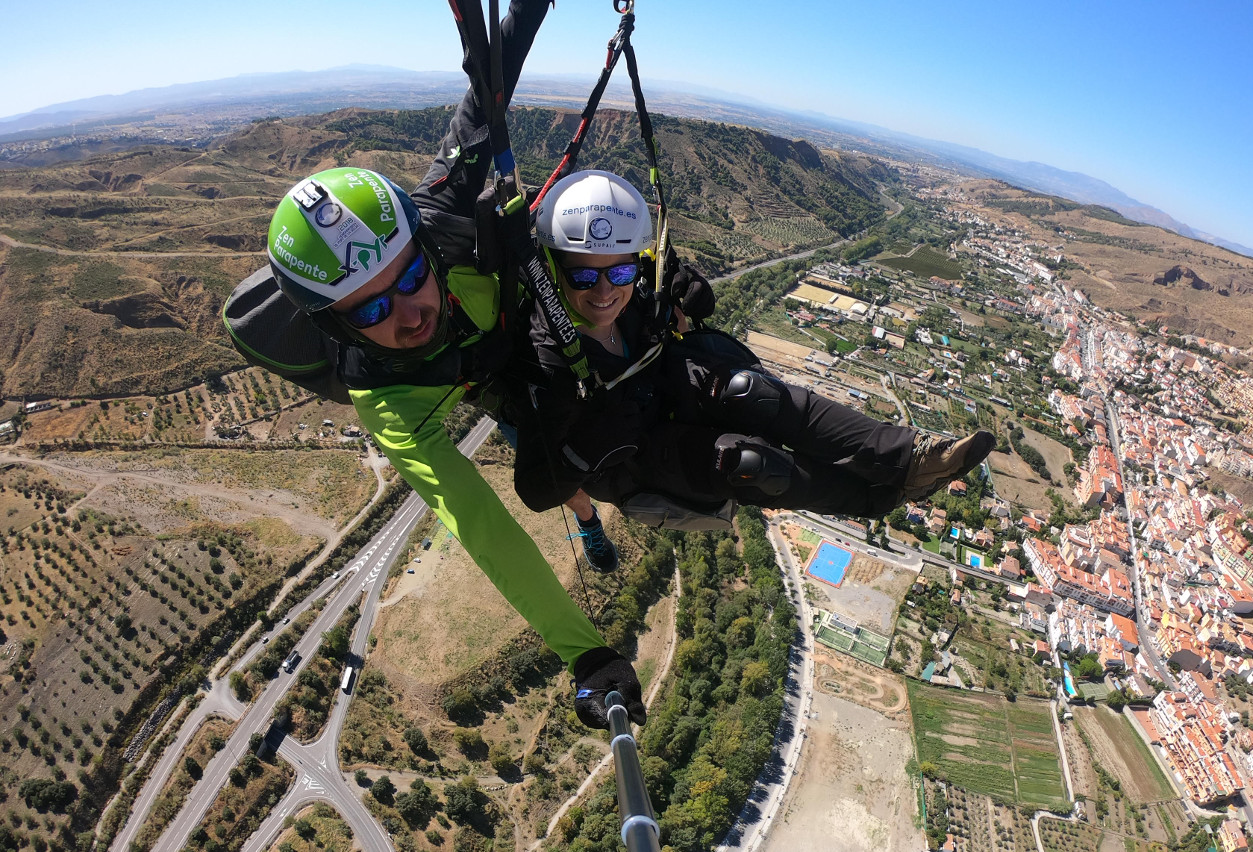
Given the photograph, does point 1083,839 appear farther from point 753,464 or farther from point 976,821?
point 753,464

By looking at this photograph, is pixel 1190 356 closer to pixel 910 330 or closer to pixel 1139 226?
pixel 910 330

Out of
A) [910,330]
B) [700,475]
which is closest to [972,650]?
[700,475]

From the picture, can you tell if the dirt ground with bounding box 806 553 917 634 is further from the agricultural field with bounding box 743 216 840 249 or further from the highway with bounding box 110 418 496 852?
the agricultural field with bounding box 743 216 840 249

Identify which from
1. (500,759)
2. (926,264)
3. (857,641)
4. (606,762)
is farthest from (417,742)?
(926,264)

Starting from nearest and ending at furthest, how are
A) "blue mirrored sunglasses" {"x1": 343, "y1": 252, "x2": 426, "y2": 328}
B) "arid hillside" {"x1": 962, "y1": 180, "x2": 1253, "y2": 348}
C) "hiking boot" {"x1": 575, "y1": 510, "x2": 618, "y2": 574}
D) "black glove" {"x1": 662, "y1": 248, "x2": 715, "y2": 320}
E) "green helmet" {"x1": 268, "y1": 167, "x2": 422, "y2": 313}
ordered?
"green helmet" {"x1": 268, "y1": 167, "x2": 422, "y2": 313} < "blue mirrored sunglasses" {"x1": 343, "y1": 252, "x2": 426, "y2": 328} < "black glove" {"x1": 662, "y1": 248, "x2": 715, "y2": 320} < "hiking boot" {"x1": 575, "y1": 510, "x2": 618, "y2": 574} < "arid hillside" {"x1": 962, "y1": 180, "x2": 1253, "y2": 348}

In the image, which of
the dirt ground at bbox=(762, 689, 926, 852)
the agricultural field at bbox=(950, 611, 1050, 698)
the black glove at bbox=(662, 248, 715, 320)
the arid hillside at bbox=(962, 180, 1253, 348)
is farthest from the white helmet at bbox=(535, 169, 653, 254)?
the arid hillside at bbox=(962, 180, 1253, 348)
